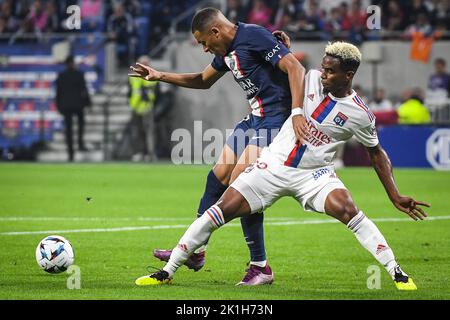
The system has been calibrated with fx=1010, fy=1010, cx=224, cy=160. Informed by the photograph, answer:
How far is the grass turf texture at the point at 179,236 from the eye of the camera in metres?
7.64

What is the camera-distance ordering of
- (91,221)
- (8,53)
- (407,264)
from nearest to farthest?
(407,264) → (91,221) → (8,53)

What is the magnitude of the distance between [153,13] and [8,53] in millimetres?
4192

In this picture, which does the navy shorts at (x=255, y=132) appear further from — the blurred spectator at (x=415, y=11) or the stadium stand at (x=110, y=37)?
the blurred spectator at (x=415, y=11)

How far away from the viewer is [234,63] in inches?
328

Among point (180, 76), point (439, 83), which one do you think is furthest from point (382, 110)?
point (180, 76)

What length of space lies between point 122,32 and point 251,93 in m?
19.5

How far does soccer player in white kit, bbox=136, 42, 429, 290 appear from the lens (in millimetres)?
7574

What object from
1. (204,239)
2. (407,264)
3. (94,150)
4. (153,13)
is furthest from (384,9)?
(204,239)

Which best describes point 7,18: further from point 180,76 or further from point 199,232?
point 199,232

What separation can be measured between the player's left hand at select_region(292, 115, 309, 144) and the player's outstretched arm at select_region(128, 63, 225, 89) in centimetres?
144

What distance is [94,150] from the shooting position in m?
26.7

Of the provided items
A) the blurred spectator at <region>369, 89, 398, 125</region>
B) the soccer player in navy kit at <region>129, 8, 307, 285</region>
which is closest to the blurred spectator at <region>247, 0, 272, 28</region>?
the blurred spectator at <region>369, 89, 398, 125</region>

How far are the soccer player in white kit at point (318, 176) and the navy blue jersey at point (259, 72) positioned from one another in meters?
0.49

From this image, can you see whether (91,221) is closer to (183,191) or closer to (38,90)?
(183,191)
